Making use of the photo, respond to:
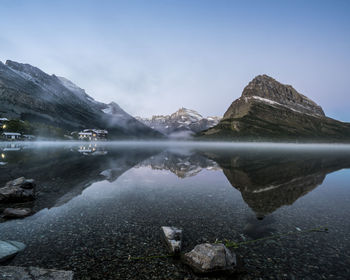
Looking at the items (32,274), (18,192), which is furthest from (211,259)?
(18,192)

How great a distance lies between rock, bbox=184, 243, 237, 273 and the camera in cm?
899

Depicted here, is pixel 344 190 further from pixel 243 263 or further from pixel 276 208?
pixel 243 263

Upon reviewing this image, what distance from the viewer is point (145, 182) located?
93.2 feet

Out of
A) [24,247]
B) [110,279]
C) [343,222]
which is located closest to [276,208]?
[343,222]

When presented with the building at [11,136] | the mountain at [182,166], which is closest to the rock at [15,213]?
the mountain at [182,166]

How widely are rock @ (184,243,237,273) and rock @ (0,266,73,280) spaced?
5.72m

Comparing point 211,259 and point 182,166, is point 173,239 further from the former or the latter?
point 182,166

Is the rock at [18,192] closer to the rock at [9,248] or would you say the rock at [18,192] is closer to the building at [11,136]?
the rock at [9,248]

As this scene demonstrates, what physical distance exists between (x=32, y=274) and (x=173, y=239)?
22.7 feet

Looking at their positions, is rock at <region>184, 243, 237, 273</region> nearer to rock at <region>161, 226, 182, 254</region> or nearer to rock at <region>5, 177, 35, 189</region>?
rock at <region>161, 226, 182, 254</region>

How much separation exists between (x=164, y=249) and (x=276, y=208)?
13.1 meters

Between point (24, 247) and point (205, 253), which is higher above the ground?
point (205, 253)

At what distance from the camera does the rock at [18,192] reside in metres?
18.8

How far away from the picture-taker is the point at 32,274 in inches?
326
